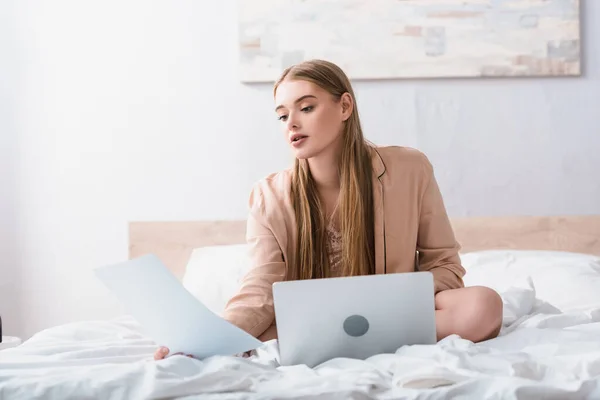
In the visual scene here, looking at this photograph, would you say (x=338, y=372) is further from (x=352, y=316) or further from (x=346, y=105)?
(x=346, y=105)

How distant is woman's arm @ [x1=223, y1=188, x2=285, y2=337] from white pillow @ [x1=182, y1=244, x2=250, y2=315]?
1.40ft

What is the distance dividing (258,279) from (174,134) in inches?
47.7

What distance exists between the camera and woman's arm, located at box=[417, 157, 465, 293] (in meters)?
1.75

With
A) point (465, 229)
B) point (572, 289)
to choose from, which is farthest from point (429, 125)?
point (572, 289)

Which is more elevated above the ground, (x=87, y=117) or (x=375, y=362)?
(x=87, y=117)

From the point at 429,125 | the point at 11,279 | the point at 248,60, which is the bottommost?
the point at 11,279

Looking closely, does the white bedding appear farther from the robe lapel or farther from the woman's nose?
the woman's nose

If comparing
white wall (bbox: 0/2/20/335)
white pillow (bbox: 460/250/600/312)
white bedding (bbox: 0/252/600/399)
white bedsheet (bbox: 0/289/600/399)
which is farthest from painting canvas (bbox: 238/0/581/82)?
white bedsheet (bbox: 0/289/600/399)

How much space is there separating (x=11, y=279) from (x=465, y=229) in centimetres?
160

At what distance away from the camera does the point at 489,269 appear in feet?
7.58

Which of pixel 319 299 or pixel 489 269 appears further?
pixel 489 269

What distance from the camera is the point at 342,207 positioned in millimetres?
1723

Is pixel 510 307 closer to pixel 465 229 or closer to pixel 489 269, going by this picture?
pixel 489 269

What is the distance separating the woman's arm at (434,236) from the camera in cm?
175
